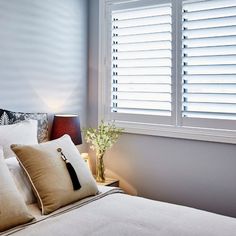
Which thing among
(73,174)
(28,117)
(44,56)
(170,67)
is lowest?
(73,174)

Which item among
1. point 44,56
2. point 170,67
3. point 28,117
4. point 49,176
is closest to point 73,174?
point 49,176

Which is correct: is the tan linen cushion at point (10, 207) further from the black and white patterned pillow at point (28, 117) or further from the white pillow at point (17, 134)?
the black and white patterned pillow at point (28, 117)

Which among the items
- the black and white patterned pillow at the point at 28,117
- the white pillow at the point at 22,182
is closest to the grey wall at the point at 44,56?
the black and white patterned pillow at the point at 28,117

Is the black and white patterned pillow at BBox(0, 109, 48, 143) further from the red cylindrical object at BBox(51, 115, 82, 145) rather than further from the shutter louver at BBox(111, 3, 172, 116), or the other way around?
the shutter louver at BBox(111, 3, 172, 116)

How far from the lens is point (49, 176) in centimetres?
200

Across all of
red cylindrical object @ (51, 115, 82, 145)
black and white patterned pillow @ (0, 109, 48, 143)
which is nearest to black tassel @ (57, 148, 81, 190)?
black and white patterned pillow @ (0, 109, 48, 143)

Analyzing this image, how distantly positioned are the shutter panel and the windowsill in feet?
0.42

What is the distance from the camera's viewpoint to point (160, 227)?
68.6 inches

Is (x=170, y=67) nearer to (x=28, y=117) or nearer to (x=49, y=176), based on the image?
(x=28, y=117)

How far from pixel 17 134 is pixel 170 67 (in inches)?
58.0

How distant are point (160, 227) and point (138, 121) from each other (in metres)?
1.53

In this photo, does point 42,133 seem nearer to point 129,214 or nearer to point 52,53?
point 52,53

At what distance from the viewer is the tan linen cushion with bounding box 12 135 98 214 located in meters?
1.96

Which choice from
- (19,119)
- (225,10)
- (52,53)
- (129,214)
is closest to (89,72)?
(52,53)
